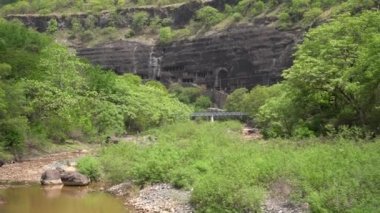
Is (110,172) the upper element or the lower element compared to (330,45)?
lower

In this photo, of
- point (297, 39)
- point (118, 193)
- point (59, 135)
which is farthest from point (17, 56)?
point (297, 39)

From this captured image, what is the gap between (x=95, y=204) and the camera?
24.5 meters

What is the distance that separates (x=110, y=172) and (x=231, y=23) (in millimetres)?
83901

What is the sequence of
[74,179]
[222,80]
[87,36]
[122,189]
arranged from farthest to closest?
[87,36] < [222,80] < [74,179] < [122,189]

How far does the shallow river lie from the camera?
23.3 m

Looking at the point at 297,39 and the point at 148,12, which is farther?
the point at 148,12

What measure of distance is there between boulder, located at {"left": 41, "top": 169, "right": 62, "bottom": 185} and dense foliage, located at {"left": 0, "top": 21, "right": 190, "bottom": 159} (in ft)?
25.3

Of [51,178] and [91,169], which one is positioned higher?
[91,169]

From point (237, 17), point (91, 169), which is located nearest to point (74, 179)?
point (91, 169)

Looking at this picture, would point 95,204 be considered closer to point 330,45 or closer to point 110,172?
point 110,172

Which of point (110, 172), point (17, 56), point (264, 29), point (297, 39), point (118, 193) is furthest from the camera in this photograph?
point (264, 29)

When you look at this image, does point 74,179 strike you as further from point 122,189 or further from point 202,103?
point 202,103

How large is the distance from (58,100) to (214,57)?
63979mm

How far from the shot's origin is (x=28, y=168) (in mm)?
35938
